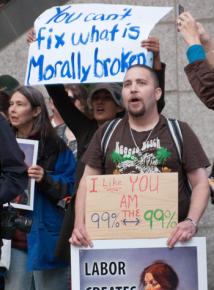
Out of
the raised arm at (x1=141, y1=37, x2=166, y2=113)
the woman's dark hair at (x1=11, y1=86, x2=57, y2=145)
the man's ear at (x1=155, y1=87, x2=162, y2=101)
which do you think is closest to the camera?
the man's ear at (x1=155, y1=87, x2=162, y2=101)

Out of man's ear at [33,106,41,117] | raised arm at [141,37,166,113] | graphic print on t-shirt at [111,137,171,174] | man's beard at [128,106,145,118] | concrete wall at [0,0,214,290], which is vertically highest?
concrete wall at [0,0,214,290]

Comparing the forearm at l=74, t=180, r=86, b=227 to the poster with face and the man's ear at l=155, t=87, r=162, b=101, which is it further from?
the man's ear at l=155, t=87, r=162, b=101

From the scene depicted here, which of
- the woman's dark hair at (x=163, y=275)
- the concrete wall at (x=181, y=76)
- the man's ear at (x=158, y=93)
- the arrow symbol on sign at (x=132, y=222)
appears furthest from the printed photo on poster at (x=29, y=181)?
the concrete wall at (x=181, y=76)

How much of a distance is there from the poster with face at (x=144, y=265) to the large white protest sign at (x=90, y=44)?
1.28 metres

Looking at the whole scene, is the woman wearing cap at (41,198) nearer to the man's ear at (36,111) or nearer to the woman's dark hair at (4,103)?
the man's ear at (36,111)

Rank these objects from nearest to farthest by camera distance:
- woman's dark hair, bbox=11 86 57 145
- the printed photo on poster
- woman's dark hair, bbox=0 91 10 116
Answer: the printed photo on poster < woman's dark hair, bbox=11 86 57 145 < woman's dark hair, bbox=0 91 10 116

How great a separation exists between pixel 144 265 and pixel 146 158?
584 millimetres

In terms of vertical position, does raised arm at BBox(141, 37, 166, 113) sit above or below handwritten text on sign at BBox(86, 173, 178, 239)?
above

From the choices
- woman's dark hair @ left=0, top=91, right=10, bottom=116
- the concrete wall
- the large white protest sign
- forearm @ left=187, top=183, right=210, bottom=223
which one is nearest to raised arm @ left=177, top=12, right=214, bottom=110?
forearm @ left=187, top=183, right=210, bottom=223

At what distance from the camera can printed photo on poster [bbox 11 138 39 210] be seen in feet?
20.1

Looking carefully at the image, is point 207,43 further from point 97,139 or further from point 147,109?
point 97,139

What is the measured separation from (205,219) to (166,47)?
1.52 meters

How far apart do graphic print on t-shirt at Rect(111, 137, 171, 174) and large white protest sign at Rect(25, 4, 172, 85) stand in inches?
30.6

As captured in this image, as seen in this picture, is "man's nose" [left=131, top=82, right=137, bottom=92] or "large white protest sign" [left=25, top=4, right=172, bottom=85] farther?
"large white protest sign" [left=25, top=4, right=172, bottom=85]
